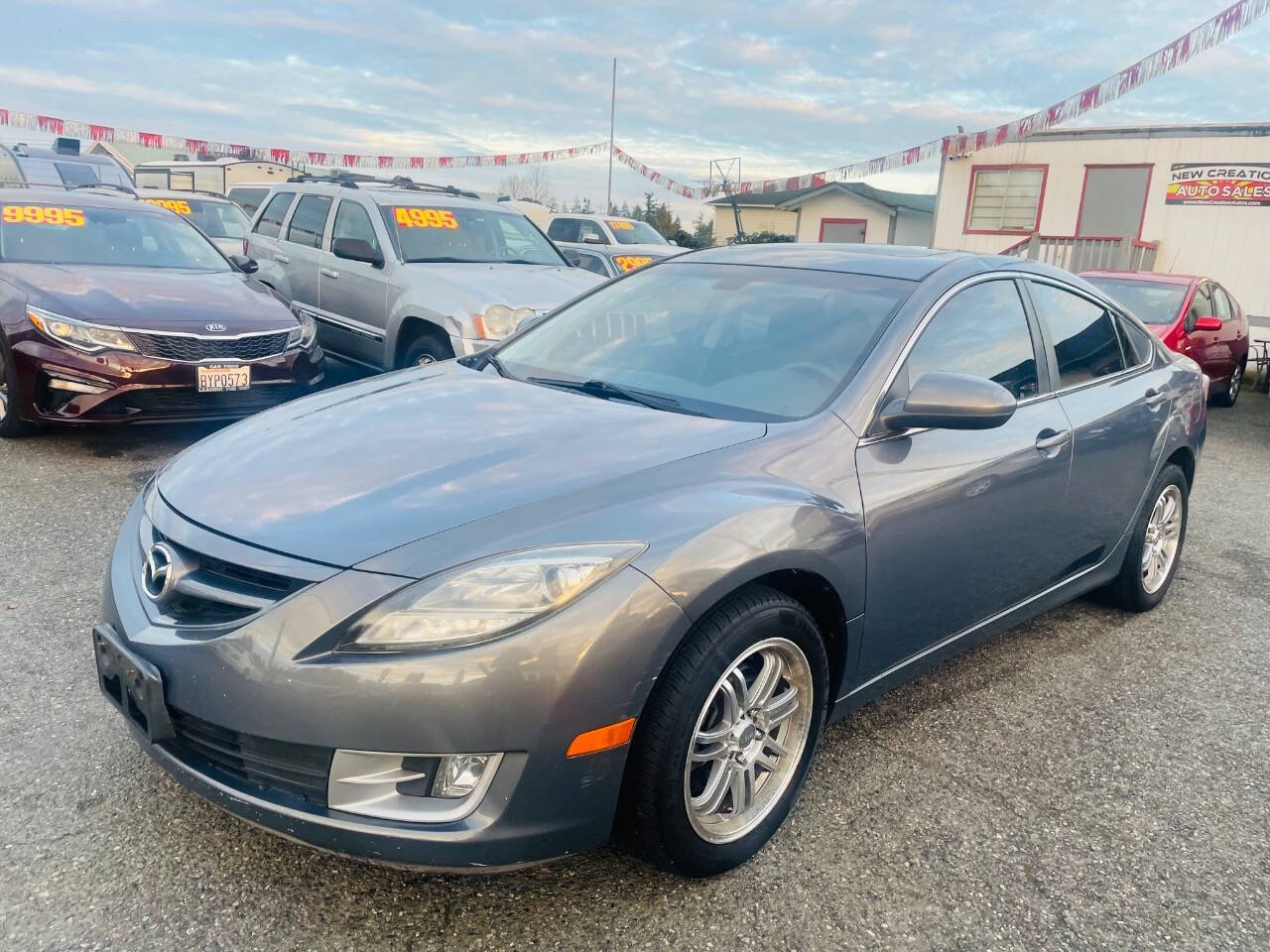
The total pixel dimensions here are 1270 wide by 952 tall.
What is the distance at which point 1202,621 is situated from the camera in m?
4.33

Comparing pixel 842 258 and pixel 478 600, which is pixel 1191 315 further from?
pixel 478 600

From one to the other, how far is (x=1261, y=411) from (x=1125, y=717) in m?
9.95

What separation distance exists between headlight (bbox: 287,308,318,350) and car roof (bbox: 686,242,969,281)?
340 cm

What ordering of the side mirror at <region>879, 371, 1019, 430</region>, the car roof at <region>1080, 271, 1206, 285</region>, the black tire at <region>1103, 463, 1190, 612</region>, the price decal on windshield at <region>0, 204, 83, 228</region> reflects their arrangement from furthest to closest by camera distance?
the car roof at <region>1080, 271, 1206, 285</region>
the price decal on windshield at <region>0, 204, 83, 228</region>
the black tire at <region>1103, 463, 1190, 612</region>
the side mirror at <region>879, 371, 1019, 430</region>

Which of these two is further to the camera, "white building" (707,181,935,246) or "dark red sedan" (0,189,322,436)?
"white building" (707,181,935,246)

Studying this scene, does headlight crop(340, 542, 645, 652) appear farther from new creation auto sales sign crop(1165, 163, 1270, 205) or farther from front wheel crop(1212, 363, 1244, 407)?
new creation auto sales sign crop(1165, 163, 1270, 205)

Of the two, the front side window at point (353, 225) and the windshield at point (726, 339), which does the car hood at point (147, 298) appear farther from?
the windshield at point (726, 339)

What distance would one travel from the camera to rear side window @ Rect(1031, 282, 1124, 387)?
11.8 feet

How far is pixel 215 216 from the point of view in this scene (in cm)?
1298

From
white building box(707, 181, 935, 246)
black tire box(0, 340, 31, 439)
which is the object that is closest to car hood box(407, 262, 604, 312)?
black tire box(0, 340, 31, 439)

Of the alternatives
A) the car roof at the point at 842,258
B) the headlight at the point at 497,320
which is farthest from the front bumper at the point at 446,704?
the headlight at the point at 497,320

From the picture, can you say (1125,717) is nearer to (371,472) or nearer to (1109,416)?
(1109,416)

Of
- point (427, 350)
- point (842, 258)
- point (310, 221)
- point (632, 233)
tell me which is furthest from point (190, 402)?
point (632, 233)

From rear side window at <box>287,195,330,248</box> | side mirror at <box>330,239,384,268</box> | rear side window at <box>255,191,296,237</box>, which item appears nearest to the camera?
side mirror at <box>330,239,384,268</box>
